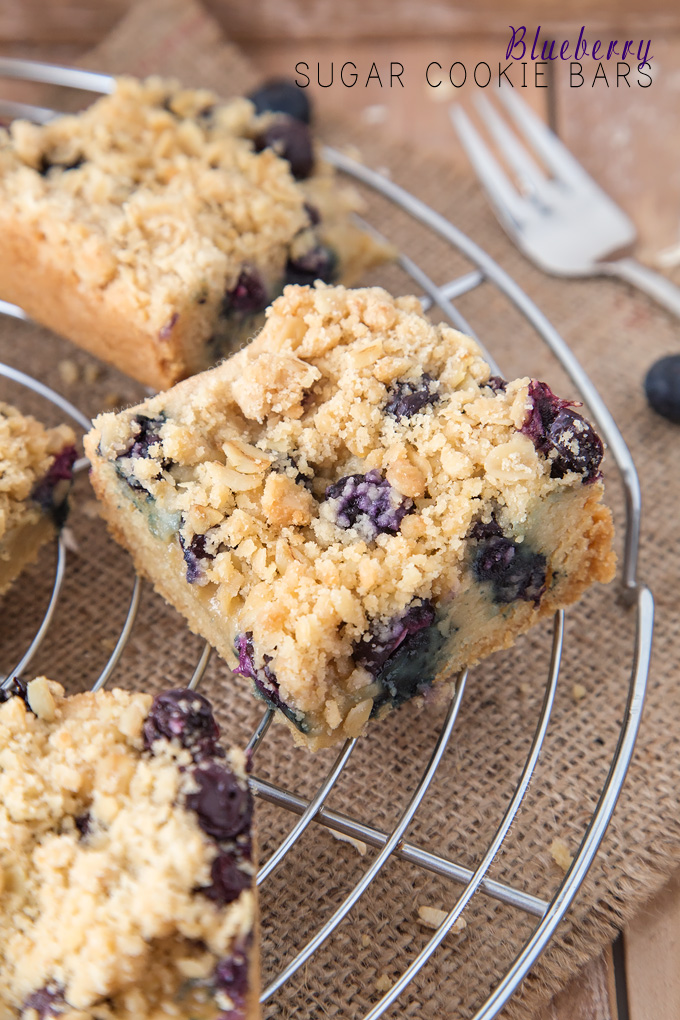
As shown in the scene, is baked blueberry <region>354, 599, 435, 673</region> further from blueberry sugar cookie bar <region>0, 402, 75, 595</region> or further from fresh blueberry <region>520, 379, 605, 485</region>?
blueberry sugar cookie bar <region>0, 402, 75, 595</region>

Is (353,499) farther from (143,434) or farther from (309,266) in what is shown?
(309,266)

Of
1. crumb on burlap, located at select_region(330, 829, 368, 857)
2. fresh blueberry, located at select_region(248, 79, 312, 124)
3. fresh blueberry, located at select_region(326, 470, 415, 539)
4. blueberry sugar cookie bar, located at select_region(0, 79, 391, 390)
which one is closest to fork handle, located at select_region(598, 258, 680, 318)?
blueberry sugar cookie bar, located at select_region(0, 79, 391, 390)

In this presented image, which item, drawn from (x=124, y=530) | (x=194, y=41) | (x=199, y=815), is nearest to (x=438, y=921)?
(x=199, y=815)

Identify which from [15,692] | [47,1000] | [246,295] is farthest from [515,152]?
[47,1000]

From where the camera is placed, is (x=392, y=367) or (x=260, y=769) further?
(x=260, y=769)

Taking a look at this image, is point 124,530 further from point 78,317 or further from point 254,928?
point 254,928
